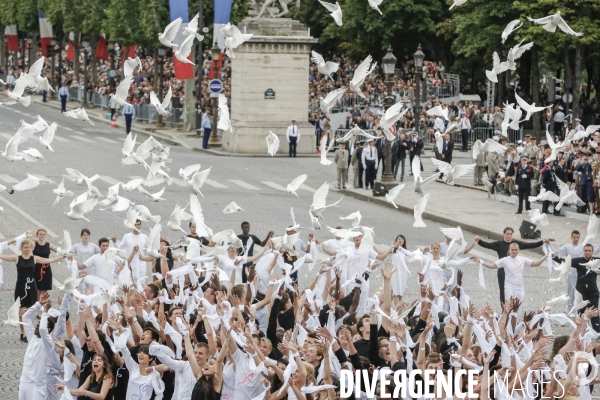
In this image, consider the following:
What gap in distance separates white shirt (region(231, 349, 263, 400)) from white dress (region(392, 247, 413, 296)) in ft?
24.6

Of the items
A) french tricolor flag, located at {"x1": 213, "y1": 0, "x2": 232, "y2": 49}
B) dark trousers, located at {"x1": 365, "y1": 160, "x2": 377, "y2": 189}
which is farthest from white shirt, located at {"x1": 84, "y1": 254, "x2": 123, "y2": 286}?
french tricolor flag, located at {"x1": 213, "y1": 0, "x2": 232, "y2": 49}

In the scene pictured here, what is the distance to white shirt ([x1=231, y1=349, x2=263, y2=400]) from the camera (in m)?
12.4

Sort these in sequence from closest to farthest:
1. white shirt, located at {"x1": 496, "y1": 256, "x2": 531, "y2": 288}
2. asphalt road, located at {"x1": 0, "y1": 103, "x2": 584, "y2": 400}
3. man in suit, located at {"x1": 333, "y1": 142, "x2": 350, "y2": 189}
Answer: white shirt, located at {"x1": 496, "y1": 256, "x2": 531, "y2": 288}, asphalt road, located at {"x1": 0, "y1": 103, "x2": 584, "y2": 400}, man in suit, located at {"x1": 333, "y1": 142, "x2": 350, "y2": 189}

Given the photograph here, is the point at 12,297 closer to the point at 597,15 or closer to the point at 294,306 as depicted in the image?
the point at 294,306

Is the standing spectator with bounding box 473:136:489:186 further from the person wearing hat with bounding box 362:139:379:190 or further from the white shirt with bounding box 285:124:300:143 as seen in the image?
the white shirt with bounding box 285:124:300:143

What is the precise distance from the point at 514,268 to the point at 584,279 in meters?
1.12

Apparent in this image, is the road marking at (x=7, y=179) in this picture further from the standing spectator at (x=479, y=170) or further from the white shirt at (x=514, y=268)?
the white shirt at (x=514, y=268)

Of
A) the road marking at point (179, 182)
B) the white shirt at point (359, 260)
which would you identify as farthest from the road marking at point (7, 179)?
the white shirt at point (359, 260)

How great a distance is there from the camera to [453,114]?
49.4 meters

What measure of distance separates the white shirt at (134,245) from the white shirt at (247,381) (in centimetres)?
758

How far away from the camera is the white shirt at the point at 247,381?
12.4 m

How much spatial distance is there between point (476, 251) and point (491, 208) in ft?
21.2

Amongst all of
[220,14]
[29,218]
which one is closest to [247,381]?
[29,218]

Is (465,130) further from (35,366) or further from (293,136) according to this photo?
(35,366)
